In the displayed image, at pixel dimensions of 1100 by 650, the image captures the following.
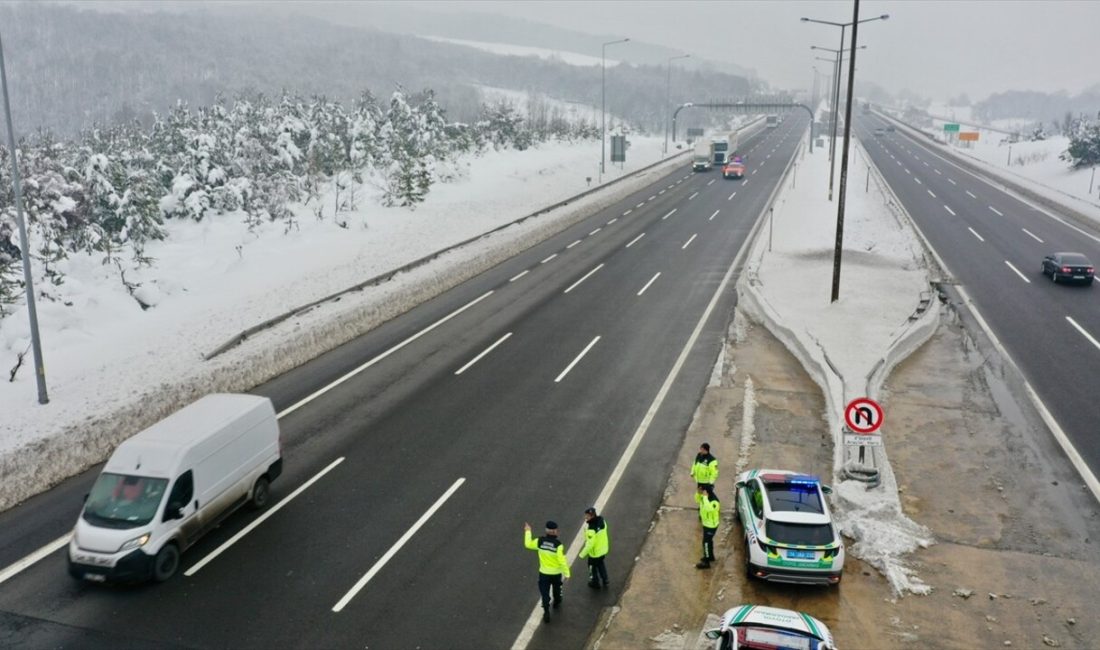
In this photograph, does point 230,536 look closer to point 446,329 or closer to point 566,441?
point 566,441

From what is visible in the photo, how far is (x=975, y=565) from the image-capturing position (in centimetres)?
1299

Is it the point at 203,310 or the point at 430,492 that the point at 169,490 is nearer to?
the point at 430,492

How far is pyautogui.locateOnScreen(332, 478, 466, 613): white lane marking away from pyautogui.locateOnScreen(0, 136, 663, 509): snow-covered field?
8.03m

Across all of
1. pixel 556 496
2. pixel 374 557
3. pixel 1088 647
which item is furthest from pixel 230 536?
pixel 1088 647

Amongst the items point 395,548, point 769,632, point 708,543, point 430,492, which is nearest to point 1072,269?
point 708,543

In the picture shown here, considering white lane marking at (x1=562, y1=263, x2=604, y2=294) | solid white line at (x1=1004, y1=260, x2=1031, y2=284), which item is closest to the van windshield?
white lane marking at (x1=562, y1=263, x2=604, y2=294)

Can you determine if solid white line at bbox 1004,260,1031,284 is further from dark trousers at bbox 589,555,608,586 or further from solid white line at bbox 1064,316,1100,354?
dark trousers at bbox 589,555,608,586

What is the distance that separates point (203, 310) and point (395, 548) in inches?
787

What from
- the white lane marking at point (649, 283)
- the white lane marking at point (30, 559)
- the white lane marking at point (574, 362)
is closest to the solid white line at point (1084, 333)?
the white lane marking at point (649, 283)

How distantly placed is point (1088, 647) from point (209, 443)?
45.9 ft

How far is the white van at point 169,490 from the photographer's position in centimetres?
1234

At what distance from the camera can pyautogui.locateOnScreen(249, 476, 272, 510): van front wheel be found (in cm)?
1498

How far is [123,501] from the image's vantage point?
12992 mm

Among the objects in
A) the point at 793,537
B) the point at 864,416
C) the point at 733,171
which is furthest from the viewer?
the point at 733,171
